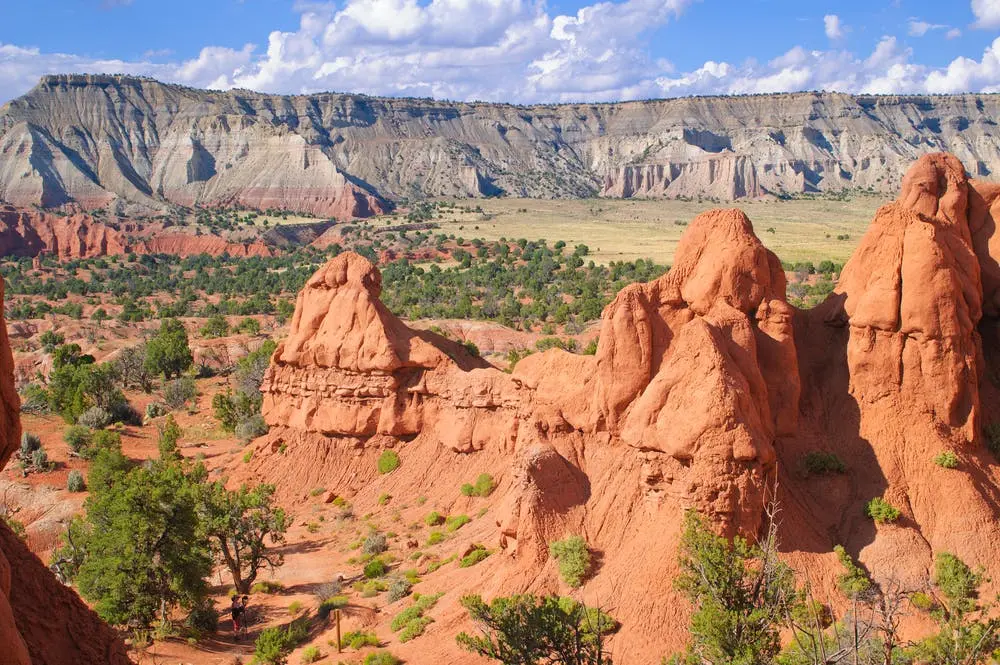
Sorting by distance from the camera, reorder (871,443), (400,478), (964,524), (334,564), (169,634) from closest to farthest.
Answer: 1. (964,524)
2. (871,443)
3. (169,634)
4. (334,564)
5. (400,478)

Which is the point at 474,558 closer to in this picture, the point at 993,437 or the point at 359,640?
the point at 359,640

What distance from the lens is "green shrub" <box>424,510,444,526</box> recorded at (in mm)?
26688

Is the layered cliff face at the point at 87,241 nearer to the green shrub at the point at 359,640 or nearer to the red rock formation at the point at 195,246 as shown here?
the red rock formation at the point at 195,246

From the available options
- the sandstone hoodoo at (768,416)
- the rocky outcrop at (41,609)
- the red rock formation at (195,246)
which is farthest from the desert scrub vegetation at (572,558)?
the red rock formation at (195,246)

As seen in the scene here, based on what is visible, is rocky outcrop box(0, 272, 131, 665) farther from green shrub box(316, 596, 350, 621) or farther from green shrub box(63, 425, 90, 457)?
green shrub box(63, 425, 90, 457)

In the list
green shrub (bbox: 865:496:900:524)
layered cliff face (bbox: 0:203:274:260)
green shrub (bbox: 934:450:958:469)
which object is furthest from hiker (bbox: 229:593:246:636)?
layered cliff face (bbox: 0:203:274:260)

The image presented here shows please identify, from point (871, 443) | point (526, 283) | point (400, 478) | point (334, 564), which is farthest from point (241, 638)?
point (526, 283)

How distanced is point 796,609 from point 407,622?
8850 millimetres

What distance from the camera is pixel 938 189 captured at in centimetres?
2291

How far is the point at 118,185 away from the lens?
6516 inches

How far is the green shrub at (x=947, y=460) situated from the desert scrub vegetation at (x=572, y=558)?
8.05 m

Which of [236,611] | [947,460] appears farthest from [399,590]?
[947,460]

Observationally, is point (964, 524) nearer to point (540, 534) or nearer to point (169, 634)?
point (540, 534)

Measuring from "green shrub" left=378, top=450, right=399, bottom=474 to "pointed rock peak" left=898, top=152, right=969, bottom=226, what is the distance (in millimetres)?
18066
